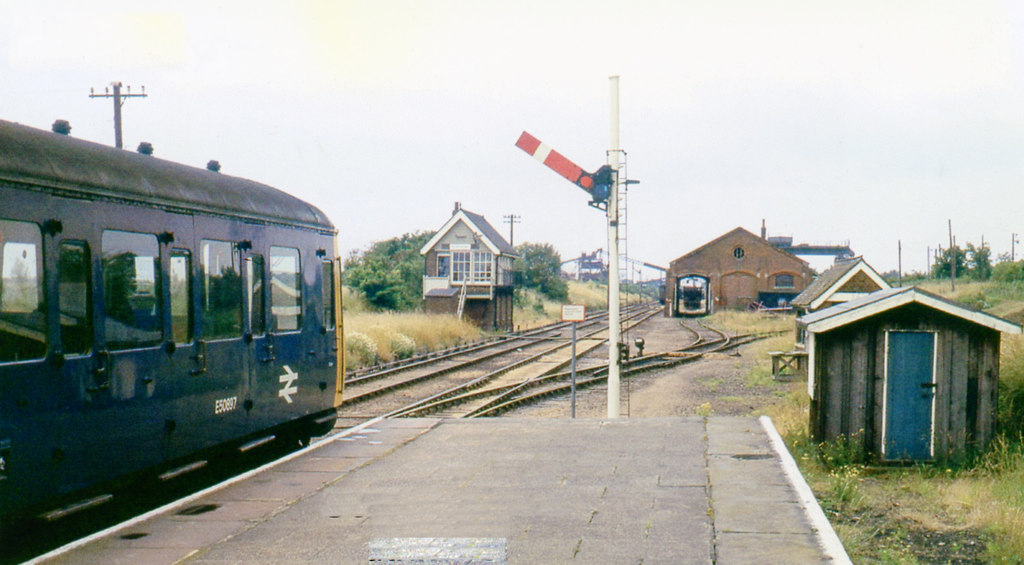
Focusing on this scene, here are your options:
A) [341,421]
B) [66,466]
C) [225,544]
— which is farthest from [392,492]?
[341,421]

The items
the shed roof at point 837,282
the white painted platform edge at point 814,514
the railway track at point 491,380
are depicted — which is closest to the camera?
the white painted platform edge at point 814,514

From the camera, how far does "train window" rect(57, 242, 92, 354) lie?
607cm

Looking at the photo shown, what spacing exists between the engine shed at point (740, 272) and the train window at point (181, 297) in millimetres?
52516

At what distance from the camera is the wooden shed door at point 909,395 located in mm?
10789

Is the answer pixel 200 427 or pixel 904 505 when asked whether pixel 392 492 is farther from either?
pixel 904 505

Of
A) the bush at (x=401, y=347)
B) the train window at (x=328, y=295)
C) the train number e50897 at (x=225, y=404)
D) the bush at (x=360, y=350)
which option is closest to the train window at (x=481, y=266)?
the bush at (x=401, y=347)

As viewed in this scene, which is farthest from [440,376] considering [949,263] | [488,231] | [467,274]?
[949,263]

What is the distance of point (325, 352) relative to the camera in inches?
414

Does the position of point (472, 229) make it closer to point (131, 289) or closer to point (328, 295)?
point (328, 295)

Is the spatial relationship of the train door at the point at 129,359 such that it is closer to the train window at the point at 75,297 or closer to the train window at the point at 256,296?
the train window at the point at 75,297

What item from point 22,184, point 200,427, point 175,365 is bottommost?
point 200,427

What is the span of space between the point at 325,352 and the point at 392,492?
3.52 m

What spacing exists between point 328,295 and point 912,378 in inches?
283

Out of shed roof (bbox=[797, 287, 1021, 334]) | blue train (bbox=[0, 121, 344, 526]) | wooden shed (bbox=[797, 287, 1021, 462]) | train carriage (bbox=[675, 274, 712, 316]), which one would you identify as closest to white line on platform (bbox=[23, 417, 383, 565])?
blue train (bbox=[0, 121, 344, 526])
